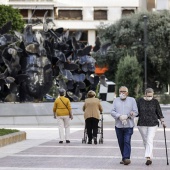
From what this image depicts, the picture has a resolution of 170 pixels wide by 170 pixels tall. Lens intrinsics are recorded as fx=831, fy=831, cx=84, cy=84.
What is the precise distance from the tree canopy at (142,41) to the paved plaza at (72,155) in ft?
134

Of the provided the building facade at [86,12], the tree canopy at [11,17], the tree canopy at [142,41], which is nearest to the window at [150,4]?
the building facade at [86,12]

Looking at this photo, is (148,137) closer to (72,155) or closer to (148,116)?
(148,116)

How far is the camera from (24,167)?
16.7 metres

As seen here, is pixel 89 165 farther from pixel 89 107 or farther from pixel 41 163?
pixel 89 107

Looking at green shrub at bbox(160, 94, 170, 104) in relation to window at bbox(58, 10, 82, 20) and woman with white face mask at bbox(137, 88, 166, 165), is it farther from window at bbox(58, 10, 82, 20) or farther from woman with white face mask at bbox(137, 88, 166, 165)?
woman with white face mask at bbox(137, 88, 166, 165)

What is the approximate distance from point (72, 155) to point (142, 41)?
5105 cm

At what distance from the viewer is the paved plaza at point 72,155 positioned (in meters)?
17.0

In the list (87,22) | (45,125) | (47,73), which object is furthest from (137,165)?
(87,22)

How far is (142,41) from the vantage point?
231 feet

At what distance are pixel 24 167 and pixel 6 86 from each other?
86.0 feet

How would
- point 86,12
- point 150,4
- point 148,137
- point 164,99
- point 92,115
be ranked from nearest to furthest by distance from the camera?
point 148,137
point 92,115
point 164,99
point 86,12
point 150,4

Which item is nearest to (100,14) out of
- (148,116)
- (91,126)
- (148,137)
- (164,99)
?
(164,99)

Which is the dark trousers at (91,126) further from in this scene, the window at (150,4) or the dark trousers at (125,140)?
the window at (150,4)

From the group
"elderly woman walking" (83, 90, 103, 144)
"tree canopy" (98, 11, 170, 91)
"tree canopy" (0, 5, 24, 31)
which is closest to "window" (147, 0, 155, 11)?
"tree canopy" (98, 11, 170, 91)
